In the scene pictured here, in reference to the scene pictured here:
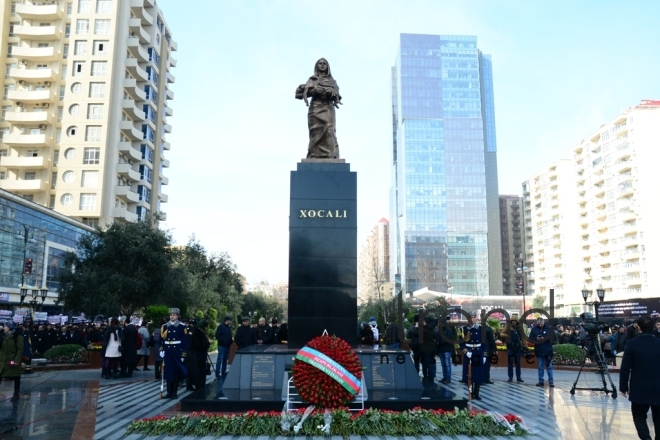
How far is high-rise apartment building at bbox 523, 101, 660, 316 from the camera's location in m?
74.3

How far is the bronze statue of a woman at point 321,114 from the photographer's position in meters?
14.5

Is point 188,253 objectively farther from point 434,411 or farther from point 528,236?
point 528,236

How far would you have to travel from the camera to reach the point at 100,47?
5512 cm

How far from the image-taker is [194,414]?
936cm

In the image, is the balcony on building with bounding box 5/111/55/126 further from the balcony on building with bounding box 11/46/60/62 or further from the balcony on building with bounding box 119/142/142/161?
the balcony on building with bounding box 119/142/142/161

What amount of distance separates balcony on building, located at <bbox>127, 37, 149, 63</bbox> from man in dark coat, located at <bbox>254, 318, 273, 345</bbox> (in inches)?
1812

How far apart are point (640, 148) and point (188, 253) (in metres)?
61.4

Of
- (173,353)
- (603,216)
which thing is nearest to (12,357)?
(173,353)

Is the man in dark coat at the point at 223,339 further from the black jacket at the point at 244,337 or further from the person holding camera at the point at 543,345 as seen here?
the person holding camera at the point at 543,345

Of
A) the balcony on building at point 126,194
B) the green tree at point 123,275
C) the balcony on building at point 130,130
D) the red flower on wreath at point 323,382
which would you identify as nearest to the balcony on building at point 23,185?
the balcony on building at point 126,194

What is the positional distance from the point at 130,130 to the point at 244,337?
44677 mm

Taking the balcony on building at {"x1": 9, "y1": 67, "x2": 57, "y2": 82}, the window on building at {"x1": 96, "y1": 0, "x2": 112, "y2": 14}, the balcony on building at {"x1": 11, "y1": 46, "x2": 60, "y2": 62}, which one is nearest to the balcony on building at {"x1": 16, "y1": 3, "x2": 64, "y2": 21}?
the balcony on building at {"x1": 11, "y1": 46, "x2": 60, "y2": 62}

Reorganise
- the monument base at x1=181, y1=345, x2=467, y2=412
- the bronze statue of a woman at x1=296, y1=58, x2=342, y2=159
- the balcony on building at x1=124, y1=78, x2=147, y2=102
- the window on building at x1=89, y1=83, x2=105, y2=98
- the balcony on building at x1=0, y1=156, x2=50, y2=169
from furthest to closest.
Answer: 1. the balcony on building at x1=124, y1=78, x2=147, y2=102
2. the window on building at x1=89, y1=83, x2=105, y2=98
3. the balcony on building at x1=0, y1=156, x2=50, y2=169
4. the bronze statue of a woman at x1=296, y1=58, x2=342, y2=159
5. the monument base at x1=181, y1=345, x2=467, y2=412

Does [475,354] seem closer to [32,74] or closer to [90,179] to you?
[90,179]
